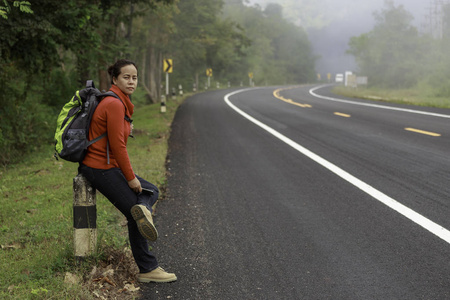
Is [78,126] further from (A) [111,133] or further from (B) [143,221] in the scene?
(B) [143,221]

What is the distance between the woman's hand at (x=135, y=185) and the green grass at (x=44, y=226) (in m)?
0.82

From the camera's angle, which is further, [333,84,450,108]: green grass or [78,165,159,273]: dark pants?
[333,84,450,108]: green grass

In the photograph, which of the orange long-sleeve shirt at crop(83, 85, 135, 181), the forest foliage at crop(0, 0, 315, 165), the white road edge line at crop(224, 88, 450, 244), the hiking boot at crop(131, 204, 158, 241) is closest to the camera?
the orange long-sleeve shirt at crop(83, 85, 135, 181)

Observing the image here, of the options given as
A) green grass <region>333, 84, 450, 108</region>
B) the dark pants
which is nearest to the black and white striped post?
the dark pants

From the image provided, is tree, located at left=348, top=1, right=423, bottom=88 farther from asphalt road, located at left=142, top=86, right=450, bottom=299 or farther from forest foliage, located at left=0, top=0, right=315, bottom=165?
asphalt road, located at left=142, top=86, right=450, bottom=299

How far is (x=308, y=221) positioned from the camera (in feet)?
17.6

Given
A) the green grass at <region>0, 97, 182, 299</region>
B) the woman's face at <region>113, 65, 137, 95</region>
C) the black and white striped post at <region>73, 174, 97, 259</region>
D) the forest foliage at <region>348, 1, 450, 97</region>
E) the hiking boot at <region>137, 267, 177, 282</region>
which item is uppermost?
the forest foliage at <region>348, 1, 450, 97</region>

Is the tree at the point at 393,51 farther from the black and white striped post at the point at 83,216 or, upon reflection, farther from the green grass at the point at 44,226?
the black and white striped post at the point at 83,216

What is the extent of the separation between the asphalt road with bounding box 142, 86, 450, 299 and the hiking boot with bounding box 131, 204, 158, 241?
0.54 meters

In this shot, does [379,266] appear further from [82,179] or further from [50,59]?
[50,59]

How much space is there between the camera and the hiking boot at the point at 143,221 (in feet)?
12.0

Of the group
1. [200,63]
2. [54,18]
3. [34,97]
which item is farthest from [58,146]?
[200,63]

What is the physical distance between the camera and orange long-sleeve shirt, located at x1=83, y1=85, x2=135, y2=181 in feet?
11.7

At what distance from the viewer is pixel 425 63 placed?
5822 centimetres
